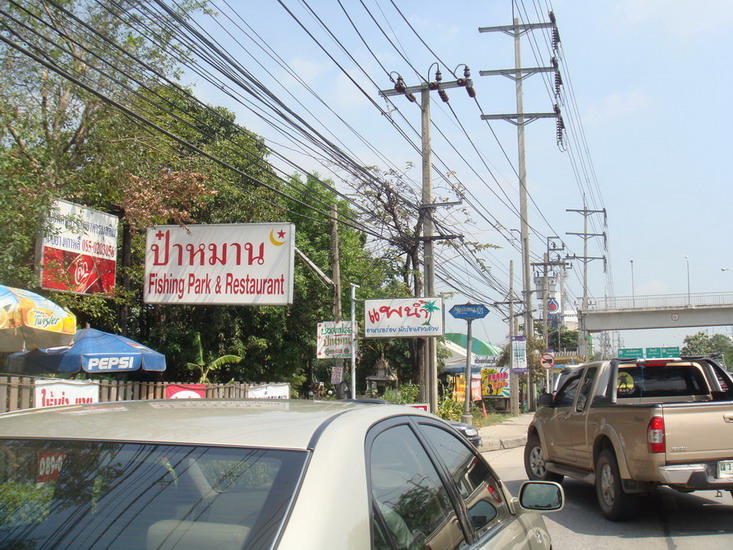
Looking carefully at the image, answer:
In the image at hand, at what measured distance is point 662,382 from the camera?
33.3ft

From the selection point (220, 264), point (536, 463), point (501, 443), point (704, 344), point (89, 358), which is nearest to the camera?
point (536, 463)

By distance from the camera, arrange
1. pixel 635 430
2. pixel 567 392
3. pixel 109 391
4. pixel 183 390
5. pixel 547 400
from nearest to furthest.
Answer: pixel 635 430 → pixel 567 392 → pixel 547 400 → pixel 109 391 → pixel 183 390

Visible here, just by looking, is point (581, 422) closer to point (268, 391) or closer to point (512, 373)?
point (268, 391)

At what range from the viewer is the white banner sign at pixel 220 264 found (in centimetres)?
1666

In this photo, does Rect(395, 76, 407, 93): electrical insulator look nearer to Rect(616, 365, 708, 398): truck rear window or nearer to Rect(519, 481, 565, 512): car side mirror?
Rect(616, 365, 708, 398): truck rear window

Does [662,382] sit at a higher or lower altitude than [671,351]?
lower

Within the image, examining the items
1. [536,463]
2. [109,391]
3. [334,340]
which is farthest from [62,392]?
[334,340]

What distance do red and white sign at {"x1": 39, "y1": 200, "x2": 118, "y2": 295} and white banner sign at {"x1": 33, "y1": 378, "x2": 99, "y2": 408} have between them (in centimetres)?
271

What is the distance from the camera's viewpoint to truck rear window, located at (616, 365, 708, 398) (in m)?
10.1

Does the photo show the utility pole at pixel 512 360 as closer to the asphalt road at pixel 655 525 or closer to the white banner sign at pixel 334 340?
the white banner sign at pixel 334 340

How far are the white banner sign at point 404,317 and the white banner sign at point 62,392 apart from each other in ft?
40.0

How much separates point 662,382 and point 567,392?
1.31 meters

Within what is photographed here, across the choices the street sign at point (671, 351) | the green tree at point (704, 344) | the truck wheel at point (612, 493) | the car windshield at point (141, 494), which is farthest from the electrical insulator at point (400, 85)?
the green tree at point (704, 344)

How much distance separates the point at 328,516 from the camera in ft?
7.01
